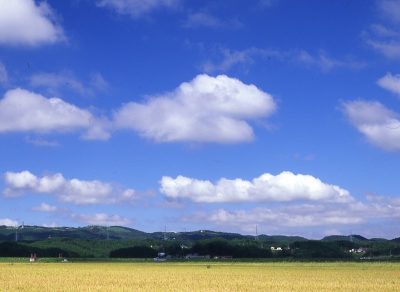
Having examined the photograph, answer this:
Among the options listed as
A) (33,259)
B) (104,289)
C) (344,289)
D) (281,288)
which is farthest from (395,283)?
(33,259)

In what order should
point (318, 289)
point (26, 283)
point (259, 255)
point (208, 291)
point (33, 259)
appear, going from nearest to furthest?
point (208, 291)
point (318, 289)
point (26, 283)
point (33, 259)
point (259, 255)

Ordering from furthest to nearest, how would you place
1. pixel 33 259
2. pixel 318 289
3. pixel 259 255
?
pixel 259 255
pixel 33 259
pixel 318 289

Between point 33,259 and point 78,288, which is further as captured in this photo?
point 33,259

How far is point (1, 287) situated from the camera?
167 feet

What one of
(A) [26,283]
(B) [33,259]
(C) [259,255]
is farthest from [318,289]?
(C) [259,255]

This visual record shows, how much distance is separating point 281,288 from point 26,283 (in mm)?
23204

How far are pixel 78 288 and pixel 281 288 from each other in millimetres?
16912

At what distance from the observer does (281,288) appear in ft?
169

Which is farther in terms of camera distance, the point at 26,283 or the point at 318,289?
the point at 26,283

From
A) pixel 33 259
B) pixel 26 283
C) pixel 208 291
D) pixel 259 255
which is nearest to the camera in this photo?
pixel 208 291

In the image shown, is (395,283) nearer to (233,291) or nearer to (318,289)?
(318,289)

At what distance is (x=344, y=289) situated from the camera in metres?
51.2

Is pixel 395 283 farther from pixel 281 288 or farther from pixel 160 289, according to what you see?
pixel 160 289

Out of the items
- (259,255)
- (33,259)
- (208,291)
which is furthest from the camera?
(259,255)
